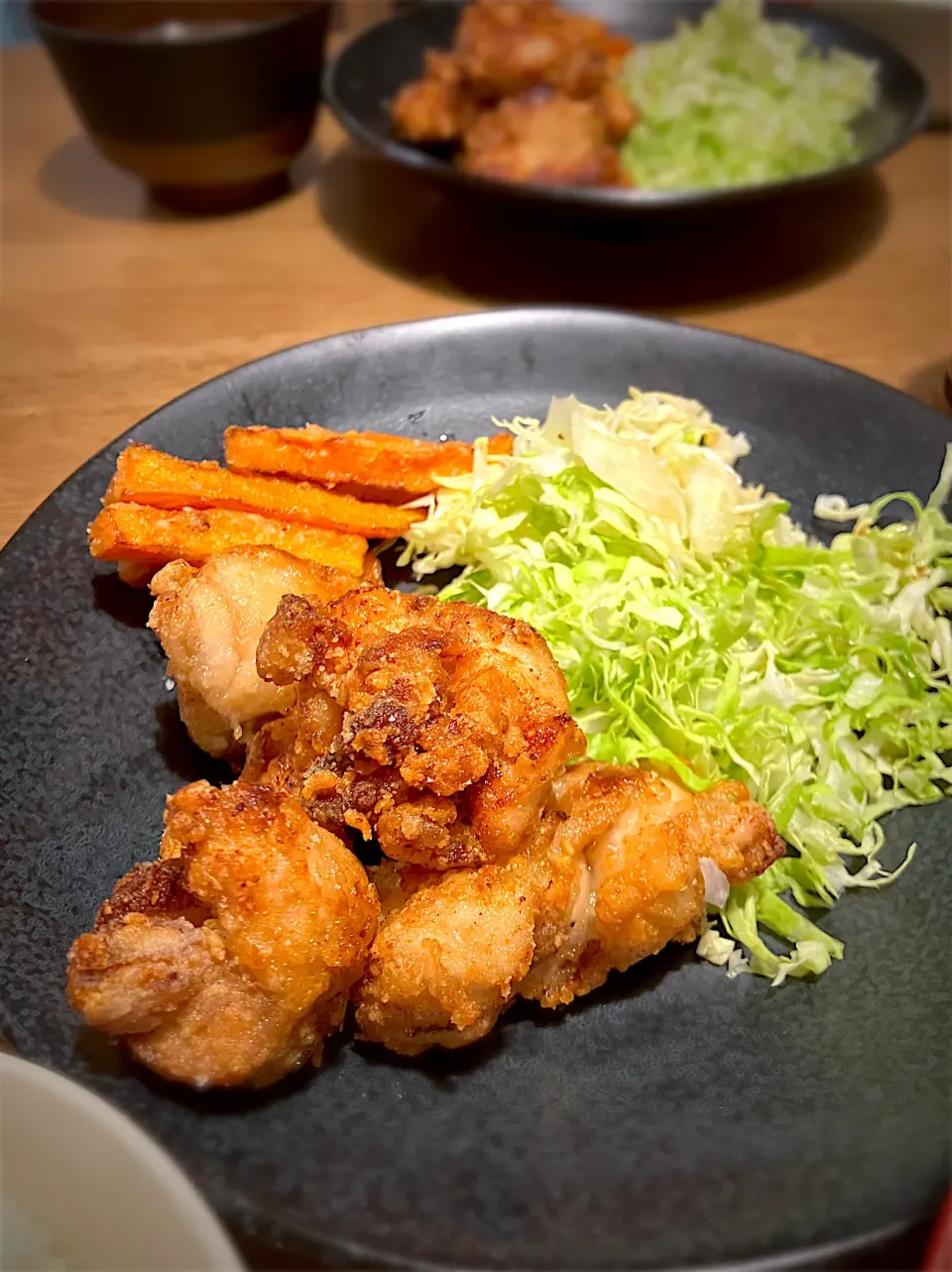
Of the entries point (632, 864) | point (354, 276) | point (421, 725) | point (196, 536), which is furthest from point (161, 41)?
point (632, 864)

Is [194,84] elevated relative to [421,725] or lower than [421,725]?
elevated

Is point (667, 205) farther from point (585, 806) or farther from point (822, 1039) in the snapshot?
point (822, 1039)

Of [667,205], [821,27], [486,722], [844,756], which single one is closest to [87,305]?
[667,205]

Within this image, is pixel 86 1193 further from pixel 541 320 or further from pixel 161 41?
pixel 161 41

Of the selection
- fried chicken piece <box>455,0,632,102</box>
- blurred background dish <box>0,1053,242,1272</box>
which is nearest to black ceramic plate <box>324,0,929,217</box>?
fried chicken piece <box>455,0,632,102</box>

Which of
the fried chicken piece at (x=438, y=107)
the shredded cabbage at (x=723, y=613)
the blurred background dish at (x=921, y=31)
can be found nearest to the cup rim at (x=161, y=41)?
the fried chicken piece at (x=438, y=107)

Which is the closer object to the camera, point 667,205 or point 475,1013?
point 475,1013

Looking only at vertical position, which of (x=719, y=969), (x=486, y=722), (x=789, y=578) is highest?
(x=486, y=722)
